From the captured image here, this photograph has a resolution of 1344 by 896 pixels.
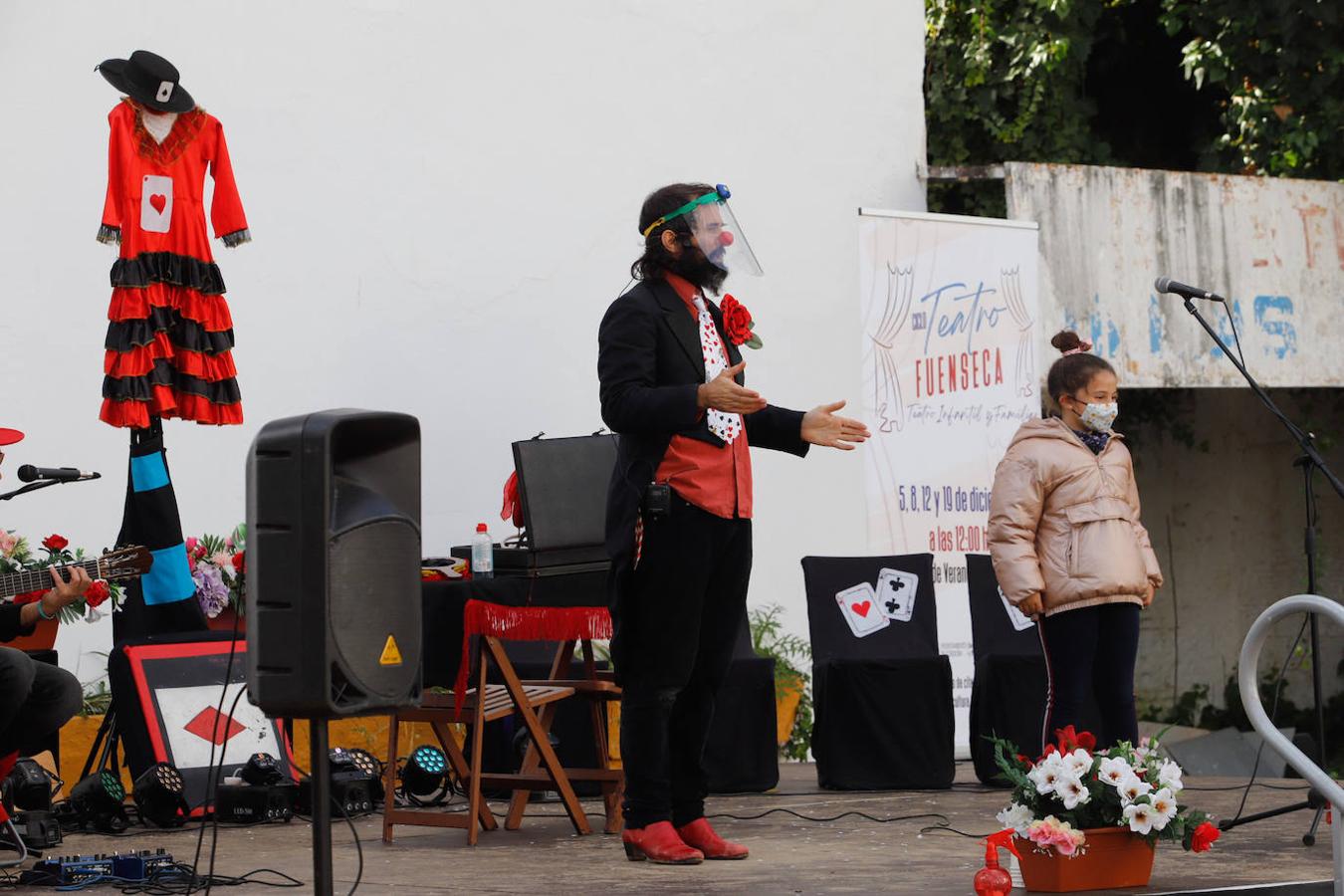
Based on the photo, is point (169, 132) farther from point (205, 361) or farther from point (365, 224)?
point (365, 224)

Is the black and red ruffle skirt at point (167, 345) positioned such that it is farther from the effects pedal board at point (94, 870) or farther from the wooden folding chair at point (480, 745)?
the effects pedal board at point (94, 870)

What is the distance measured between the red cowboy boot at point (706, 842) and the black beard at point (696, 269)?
1.32 meters

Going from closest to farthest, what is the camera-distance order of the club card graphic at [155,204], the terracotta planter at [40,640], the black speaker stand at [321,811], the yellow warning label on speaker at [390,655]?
the black speaker stand at [321,811]
the yellow warning label on speaker at [390,655]
the terracotta planter at [40,640]
the club card graphic at [155,204]

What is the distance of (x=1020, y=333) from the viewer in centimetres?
843

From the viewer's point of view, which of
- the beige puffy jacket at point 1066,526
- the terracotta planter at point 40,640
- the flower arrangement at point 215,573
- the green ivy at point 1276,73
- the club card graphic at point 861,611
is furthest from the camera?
the green ivy at point 1276,73

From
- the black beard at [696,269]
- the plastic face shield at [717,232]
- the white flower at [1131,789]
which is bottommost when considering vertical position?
the white flower at [1131,789]

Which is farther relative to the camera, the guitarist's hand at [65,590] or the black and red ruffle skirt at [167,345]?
the black and red ruffle skirt at [167,345]

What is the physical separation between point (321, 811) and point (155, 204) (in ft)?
12.5

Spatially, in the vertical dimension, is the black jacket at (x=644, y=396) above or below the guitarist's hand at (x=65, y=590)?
above

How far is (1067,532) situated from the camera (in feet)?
16.2

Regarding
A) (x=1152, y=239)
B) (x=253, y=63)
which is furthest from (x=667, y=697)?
(x=1152, y=239)

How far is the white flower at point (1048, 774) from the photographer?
146 inches

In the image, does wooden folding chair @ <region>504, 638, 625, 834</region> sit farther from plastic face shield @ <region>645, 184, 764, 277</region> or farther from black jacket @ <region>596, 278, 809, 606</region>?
plastic face shield @ <region>645, 184, 764, 277</region>

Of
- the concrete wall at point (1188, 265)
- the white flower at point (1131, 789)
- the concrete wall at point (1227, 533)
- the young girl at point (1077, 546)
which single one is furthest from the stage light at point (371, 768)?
the concrete wall at point (1227, 533)
